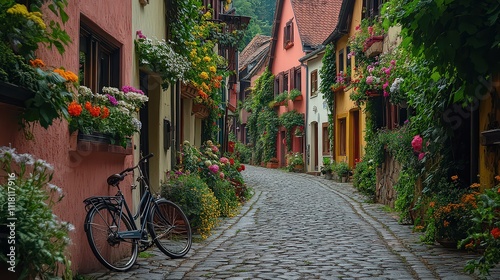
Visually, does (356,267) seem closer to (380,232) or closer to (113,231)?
(113,231)

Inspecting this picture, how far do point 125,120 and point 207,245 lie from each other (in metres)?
2.79

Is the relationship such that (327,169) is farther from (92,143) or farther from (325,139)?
(92,143)

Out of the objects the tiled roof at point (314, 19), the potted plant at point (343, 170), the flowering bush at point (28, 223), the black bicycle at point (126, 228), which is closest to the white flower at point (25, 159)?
the flowering bush at point (28, 223)

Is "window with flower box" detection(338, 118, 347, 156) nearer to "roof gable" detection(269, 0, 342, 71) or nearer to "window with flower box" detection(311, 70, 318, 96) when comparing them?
"window with flower box" detection(311, 70, 318, 96)

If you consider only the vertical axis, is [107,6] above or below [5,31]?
above

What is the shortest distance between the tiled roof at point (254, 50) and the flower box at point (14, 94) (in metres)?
41.1

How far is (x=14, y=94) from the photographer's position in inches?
185

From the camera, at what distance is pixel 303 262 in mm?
8086

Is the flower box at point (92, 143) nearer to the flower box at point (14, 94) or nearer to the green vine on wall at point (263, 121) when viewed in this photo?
the flower box at point (14, 94)

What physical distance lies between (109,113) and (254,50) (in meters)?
42.0

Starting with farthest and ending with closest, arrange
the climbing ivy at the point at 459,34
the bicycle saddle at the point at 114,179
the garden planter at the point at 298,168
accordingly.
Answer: the garden planter at the point at 298,168
the bicycle saddle at the point at 114,179
the climbing ivy at the point at 459,34

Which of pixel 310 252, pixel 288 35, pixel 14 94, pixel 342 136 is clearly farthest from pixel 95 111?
pixel 288 35

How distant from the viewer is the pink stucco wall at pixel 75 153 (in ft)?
17.4

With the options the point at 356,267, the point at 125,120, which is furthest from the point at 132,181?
the point at 356,267
